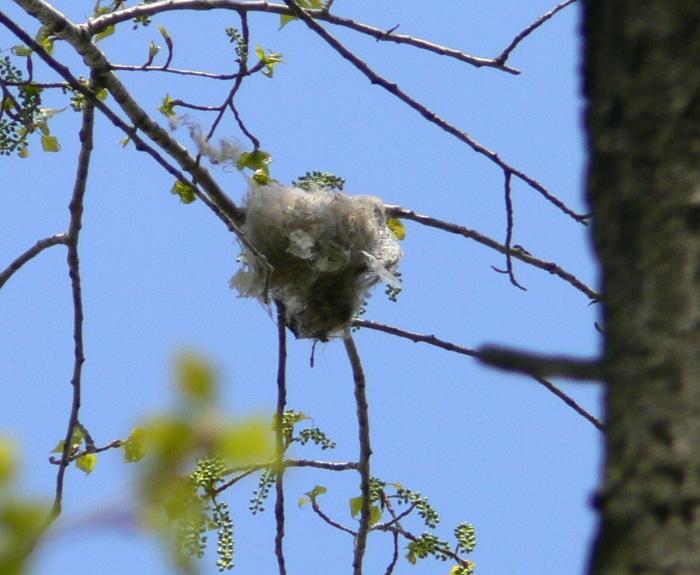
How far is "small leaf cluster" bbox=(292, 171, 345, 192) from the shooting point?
4043 millimetres

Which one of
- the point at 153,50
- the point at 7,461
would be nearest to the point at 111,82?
the point at 153,50

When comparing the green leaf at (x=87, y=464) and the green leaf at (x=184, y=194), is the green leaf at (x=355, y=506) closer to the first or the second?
the green leaf at (x=87, y=464)

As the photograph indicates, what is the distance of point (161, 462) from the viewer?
2.64 feet

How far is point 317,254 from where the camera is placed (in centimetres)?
400

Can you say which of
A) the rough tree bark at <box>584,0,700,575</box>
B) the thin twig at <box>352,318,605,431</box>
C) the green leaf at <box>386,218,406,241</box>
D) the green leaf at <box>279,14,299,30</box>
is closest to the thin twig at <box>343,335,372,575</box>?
the thin twig at <box>352,318,605,431</box>

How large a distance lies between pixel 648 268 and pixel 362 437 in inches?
107

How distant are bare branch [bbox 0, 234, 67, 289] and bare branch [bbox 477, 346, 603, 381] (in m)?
2.52

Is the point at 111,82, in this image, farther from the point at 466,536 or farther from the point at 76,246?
the point at 466,536

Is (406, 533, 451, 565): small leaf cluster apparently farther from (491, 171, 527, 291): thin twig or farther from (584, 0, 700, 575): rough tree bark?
(584, 0, 700, 575): rough tree bark

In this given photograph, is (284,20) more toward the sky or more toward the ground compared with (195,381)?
more toward the sky

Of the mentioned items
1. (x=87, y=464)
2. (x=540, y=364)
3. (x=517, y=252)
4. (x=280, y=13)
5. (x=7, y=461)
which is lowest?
(x=7, y=461)

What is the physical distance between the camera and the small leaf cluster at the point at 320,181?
4043 millimetres

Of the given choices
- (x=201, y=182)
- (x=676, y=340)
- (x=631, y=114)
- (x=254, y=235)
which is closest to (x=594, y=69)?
(x=631, y=114)

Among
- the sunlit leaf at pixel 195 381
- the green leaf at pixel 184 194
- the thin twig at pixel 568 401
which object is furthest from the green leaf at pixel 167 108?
the sunlit leaf at pixel 195 381
